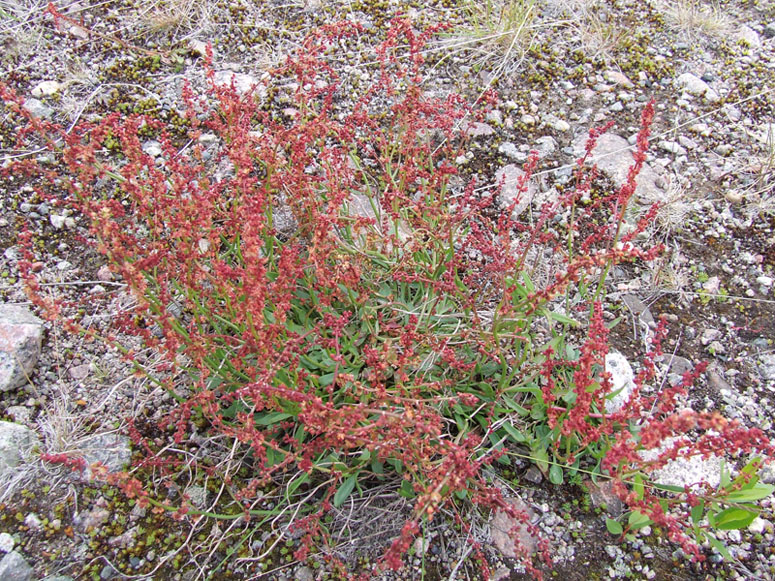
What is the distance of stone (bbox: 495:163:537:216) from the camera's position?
3.97 meters

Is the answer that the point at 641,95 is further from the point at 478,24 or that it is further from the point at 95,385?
the point at 95,385

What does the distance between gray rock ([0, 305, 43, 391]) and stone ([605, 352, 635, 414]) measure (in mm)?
2890

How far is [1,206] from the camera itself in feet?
12.3

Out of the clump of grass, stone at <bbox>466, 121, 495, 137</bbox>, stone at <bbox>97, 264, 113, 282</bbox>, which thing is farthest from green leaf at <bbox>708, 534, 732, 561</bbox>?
the clump of grass

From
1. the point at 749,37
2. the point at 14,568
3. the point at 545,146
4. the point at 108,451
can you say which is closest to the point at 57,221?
the point at 108,451

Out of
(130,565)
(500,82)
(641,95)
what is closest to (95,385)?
(130,565)

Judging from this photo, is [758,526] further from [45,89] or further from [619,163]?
[45,89]

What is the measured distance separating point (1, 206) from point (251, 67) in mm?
2036

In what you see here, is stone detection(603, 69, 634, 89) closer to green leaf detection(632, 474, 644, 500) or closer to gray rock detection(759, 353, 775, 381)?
gray rock detection(759, 353, 775, 381)

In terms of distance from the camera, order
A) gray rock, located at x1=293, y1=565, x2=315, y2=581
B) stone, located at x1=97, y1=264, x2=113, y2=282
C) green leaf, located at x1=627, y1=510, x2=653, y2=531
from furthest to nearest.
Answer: stone, located at x1=97, y1=264, x2=113, y2=282, gray rock, located at x1=293, y1=565, x2=315, y2=581, green leaf, located at x1=627, y1=510, x2=653, y2=531

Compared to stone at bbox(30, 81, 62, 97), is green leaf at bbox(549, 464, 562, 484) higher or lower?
lower

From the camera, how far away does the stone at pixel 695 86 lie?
15.1ft

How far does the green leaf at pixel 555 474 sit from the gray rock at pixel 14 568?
7.39ft

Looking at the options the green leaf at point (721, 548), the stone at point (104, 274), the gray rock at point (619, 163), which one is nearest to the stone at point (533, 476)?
the green leaf at point (721, 548)
